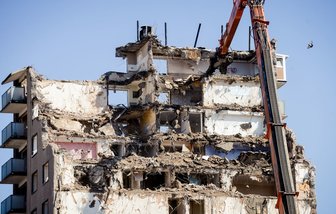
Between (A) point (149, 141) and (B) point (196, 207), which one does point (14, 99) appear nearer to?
(A) point (149, 141)

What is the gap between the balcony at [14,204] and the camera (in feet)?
385

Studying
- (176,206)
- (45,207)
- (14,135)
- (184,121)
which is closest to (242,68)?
(184,121)

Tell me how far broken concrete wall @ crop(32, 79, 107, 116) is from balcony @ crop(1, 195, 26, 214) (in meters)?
9.82

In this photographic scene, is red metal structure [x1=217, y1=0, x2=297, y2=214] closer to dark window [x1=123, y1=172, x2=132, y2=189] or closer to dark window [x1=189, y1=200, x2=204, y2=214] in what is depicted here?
dark window [x1=189, y1=200, x2=204, y2=214]

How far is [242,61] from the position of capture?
126 metres

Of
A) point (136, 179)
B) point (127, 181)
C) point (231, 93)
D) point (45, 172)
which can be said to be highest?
point (231, 93)

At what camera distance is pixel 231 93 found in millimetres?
122188

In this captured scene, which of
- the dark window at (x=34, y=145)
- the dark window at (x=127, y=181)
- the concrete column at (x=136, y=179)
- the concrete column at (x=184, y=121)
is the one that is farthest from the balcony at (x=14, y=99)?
the concrete column at (x=184, y=121)

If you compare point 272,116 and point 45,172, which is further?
point 45,172

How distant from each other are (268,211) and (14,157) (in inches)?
1071

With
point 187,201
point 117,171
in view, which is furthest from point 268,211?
point 117,171

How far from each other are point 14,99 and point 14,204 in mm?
10497

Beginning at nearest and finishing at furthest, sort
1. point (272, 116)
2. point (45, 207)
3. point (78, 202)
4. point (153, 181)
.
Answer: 1. point (272, 116)
2. point (78, 202)
3. point (45, 207)
4. point (153, 181)

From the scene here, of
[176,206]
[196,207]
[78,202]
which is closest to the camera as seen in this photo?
[78,202]
